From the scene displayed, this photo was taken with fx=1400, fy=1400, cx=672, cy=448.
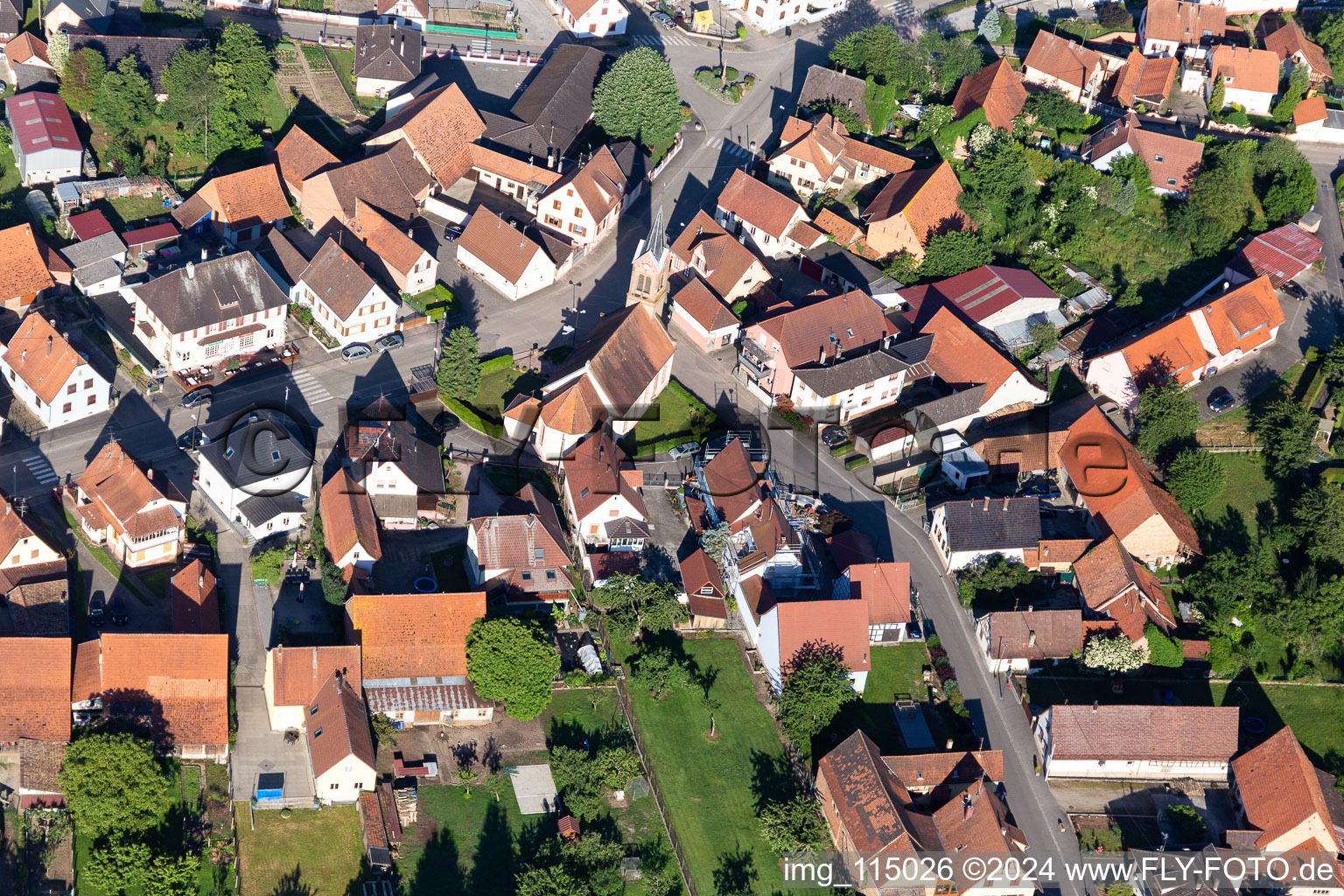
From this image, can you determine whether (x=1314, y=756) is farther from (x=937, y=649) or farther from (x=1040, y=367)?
(x=1040, y=367)

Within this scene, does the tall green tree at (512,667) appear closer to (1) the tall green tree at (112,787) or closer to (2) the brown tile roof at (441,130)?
(1) the tall green tree at (112,787)

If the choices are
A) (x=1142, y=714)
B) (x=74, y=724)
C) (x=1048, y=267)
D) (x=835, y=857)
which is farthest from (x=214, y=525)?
(x=1048, y=267)

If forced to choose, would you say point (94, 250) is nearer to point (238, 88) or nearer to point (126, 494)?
point (238, 88)

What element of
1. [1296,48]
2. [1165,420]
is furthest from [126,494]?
[1296,48]

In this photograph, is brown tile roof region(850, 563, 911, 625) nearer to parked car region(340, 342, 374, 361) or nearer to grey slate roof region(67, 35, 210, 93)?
parked car region(340, 342, 374, 361)

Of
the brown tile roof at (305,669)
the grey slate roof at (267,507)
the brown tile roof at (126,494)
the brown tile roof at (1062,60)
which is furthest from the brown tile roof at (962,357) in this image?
the brown tile roof at (126,494)

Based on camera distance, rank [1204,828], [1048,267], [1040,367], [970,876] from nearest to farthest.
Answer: [970,876] → [1204,828] → [1040,367] → [1048,267]

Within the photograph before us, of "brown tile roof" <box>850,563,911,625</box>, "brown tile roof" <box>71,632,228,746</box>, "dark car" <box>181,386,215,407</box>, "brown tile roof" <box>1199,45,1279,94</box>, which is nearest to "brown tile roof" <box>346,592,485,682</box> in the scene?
"brown tile roof" <box>71,632,228,746</box>
